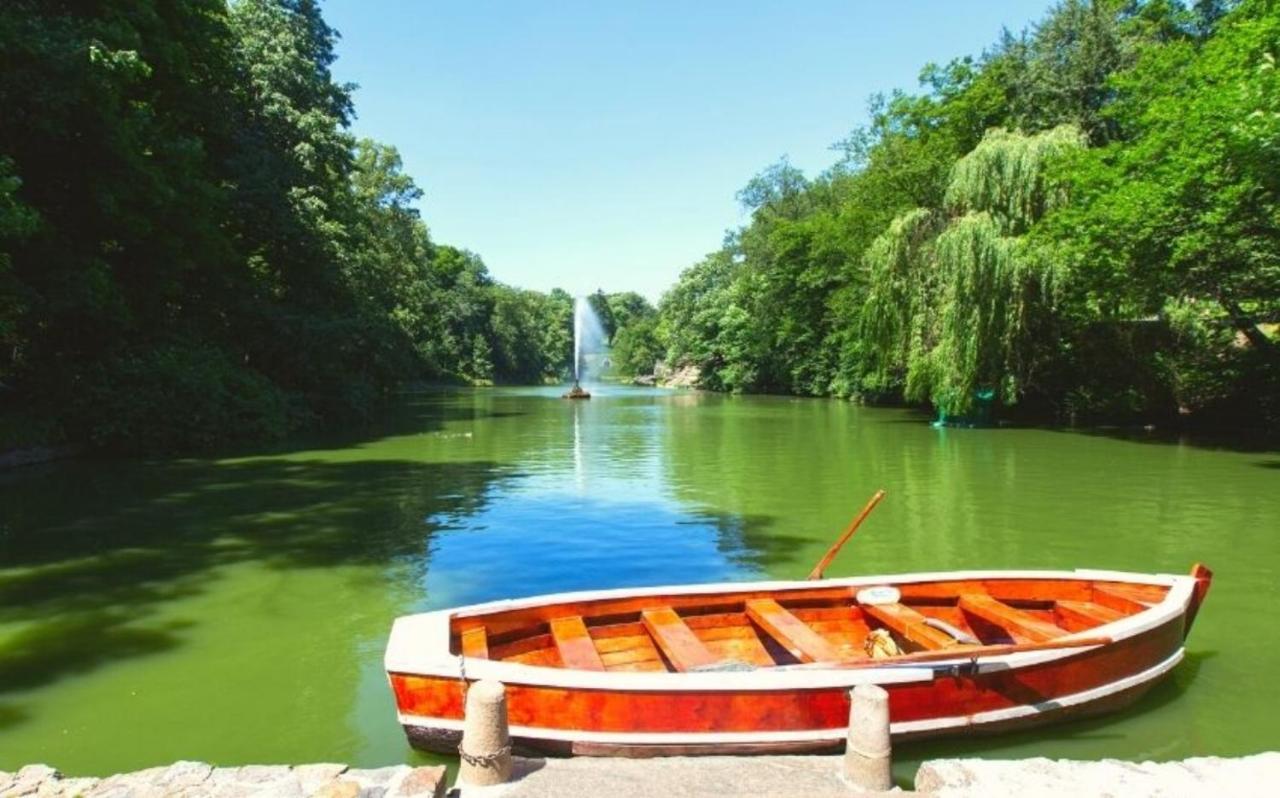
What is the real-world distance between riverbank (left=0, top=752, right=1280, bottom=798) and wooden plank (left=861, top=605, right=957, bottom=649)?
126 cm

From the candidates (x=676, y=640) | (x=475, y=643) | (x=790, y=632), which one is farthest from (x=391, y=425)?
(x=790, y=632)

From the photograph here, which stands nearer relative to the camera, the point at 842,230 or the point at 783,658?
the point at 783,658

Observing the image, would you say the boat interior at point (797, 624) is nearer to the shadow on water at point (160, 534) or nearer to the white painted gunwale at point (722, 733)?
the white painted gunwale at point (722, 733)

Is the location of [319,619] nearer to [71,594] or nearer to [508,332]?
[71,594]

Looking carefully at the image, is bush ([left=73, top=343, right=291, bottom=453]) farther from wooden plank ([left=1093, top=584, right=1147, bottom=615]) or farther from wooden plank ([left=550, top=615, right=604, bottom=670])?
wooden plank ([left=1093, top=584, right=1147, bottom=615])

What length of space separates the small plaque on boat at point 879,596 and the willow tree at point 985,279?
19927mm

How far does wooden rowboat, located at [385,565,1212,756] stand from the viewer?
441 centimetres

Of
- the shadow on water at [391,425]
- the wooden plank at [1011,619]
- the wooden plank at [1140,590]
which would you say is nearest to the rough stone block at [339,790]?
the wooden plank at [1011,619]

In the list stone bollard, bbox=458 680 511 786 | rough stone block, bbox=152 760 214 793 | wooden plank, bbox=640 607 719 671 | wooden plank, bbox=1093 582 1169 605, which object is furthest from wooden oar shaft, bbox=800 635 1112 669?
rough stone block, bbox=152 760 214 793

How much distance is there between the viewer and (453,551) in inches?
400

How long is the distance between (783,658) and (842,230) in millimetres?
35602

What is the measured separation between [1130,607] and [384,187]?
149ft

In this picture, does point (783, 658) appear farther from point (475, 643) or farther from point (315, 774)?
point (315, 774)

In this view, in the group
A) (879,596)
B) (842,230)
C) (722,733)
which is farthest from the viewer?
(842,230)
